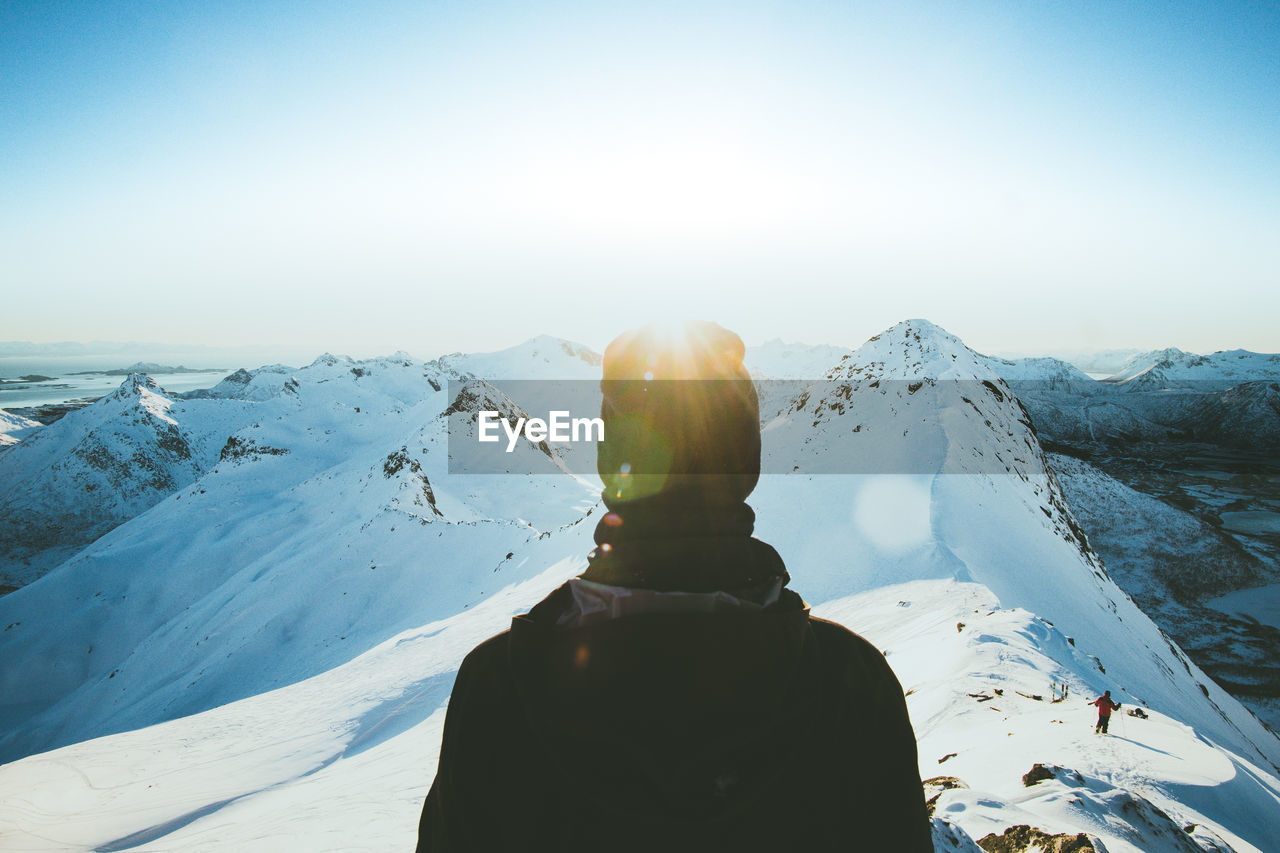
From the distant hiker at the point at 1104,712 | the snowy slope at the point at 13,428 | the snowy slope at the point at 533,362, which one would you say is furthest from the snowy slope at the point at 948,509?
the snowy slope at the point at 13,428

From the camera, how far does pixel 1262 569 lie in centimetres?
3575

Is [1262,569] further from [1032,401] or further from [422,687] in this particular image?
[1032,401]

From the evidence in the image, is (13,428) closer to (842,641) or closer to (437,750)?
(437,750)

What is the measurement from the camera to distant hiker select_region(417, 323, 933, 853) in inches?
47.1

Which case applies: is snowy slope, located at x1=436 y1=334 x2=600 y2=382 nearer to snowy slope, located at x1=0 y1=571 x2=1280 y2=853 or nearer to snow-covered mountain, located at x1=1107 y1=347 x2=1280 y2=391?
snowy slope, located at x1=0 y1=571 x2=1280 y2=853

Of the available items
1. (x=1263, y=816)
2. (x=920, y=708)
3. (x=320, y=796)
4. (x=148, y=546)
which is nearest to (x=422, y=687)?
(x=320, y=796)

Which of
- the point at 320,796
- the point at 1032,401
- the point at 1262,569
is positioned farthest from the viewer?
the point at 1032,401

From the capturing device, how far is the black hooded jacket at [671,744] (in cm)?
119

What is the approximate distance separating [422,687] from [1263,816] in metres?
14.0

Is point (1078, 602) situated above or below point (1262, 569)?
above

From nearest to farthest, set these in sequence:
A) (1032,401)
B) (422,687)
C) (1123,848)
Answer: (1123,848) < (422,687) < (1032,401)

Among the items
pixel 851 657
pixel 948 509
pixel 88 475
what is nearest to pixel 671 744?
pixel 851 657

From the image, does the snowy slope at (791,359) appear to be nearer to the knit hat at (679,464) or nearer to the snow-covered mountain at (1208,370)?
the snow-covered mountain at (1208,370)

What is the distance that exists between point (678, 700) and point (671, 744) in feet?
0.32
